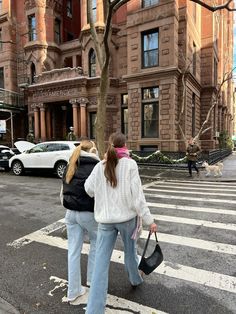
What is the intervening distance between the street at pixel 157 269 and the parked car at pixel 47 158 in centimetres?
553

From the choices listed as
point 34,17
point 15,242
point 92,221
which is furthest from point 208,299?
point 34,17

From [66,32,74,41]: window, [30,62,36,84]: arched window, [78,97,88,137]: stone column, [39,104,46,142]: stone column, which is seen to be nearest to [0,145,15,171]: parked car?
[78,97,88,137]: stone column

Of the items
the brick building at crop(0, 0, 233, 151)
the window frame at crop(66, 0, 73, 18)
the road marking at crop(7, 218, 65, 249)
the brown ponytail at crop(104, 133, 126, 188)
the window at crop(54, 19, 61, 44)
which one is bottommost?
the road marking at crop(7, 218, 65, 249)

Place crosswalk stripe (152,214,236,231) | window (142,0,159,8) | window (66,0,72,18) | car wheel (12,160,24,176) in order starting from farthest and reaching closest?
window (66,0,72,18), window (142,0,159,8), car wheel (12,160,24,176), crosswalk stripe (152,214,236,231)

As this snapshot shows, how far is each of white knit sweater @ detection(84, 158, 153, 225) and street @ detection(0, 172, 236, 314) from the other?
1078mm

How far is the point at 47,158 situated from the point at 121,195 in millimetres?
11347

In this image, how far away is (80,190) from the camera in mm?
3244

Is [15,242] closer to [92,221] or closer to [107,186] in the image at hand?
[92,221]

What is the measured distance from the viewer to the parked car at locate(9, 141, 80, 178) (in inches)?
527

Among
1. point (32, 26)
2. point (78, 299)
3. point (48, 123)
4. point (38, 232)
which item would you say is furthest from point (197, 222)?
point (32, 26)

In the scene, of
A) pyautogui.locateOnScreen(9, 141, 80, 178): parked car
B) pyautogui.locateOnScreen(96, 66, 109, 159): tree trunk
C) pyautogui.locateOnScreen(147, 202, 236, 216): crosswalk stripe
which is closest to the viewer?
A: pyautogui.locateOnScreen(147, 202, 236, 216): crosswalk stripe

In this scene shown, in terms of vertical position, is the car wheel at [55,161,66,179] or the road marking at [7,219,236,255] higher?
the car wheel at [55,161,66,179]

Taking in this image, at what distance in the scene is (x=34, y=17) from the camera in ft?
87.7

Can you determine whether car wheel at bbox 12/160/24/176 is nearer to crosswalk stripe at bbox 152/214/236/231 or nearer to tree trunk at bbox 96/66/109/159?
tree trunk at bbox 96/66/109/159
